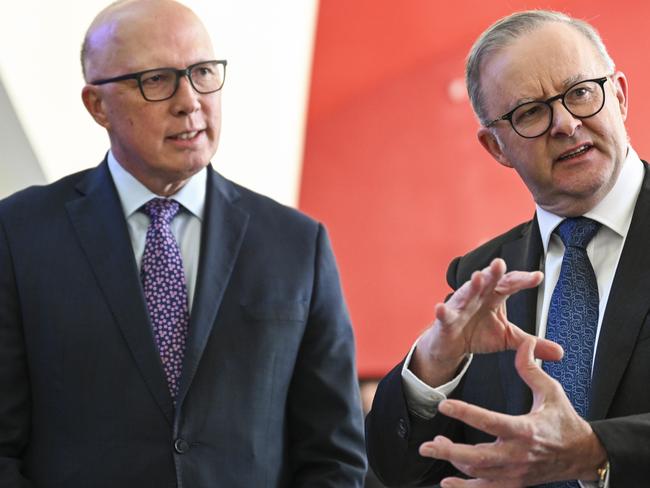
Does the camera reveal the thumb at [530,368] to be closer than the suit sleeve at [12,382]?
Yes

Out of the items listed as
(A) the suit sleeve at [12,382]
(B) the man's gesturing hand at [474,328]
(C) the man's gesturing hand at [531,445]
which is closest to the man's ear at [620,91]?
(B) the man's gesturing hand at [474,328]

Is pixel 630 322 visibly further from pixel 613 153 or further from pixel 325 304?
pixel 325 304

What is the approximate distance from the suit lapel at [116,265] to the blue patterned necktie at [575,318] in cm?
70

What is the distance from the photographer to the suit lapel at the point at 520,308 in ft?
5.55

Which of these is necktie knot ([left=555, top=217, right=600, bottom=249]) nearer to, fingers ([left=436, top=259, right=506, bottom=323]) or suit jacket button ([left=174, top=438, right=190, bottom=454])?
fingers ([left=436, top=259, right=506, bottom=323])

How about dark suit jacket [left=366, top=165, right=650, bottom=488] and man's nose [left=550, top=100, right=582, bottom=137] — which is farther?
man's nose [left=550, top=100, right=582, bottom=137]

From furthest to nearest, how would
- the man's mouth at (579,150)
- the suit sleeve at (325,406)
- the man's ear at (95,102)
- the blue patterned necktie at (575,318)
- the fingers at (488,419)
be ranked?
the man's ear at (95,102)
the suit sleeve at (325,406)
the man's mouth at (579,150)
the blue patterned necktie at (575,318)
the fingers at (488,419)

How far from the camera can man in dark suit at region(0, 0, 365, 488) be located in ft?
6.17

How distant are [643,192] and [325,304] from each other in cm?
66

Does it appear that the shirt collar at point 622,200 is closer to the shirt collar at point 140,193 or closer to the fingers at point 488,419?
the fingers at point 488,419

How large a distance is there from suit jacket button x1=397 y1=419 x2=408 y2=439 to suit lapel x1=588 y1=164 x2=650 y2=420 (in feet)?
0.98

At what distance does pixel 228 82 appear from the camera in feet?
11.5

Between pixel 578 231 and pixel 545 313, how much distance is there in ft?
0.49

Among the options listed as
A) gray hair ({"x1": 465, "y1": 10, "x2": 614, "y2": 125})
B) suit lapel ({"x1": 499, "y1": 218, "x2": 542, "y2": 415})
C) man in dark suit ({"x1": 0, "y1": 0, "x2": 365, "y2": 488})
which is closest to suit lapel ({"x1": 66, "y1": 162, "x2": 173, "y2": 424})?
man in dark suit ({"x1": 0, "y1": 0, "x2": 365, "y2": 488})
